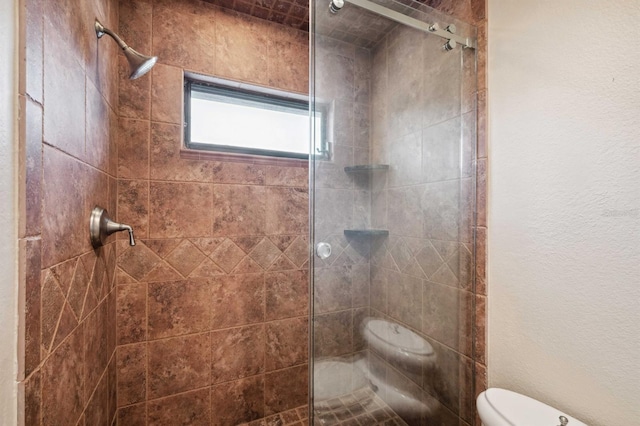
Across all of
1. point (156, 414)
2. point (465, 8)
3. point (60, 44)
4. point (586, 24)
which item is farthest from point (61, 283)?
point (465, 8)

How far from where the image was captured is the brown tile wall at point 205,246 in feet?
4.21

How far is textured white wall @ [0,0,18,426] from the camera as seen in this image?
46cm

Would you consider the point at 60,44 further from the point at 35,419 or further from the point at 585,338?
the point at 585,338

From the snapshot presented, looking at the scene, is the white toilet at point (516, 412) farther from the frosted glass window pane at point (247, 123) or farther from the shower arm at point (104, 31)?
the shower arm at point (104, 31)

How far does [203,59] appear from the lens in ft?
4.64

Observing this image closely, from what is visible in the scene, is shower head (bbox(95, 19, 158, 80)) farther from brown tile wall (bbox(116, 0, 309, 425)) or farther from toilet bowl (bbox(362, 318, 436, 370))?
toilet bowl (bbox(362, 318, 436, 370))

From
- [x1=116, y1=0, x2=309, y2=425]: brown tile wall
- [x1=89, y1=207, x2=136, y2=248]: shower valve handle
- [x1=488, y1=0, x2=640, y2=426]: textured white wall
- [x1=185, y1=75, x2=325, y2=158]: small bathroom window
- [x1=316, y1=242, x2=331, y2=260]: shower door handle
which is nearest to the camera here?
[x1=488, y1=0, x2=640, y2=426]: textured white wall

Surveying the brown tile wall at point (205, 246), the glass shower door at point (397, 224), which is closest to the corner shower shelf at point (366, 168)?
the glass shower door at point (397, 224)

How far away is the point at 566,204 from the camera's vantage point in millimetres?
793

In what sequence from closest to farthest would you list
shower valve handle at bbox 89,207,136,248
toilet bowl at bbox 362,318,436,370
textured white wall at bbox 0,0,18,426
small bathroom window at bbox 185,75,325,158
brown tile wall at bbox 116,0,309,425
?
1. textured white wall at bbox 0,0,18,426
2. shower valve handle at bbox 89,207,136,248
3. toilet bowl at bbox 362,318,436,370
4. brown tile wall at bbox 116,0,309,425
5. small bathroom window at bbox 185,75,325,158

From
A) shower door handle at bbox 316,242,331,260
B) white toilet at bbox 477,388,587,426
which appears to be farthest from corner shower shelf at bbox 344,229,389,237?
white toilet at bbox 477,388,587,426

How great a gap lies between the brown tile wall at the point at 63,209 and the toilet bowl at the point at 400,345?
105 cm

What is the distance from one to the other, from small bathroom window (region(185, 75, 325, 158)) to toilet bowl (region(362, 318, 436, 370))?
110 cm

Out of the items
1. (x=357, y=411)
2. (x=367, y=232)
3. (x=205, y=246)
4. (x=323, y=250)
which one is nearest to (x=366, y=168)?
(x=367, y=232)
